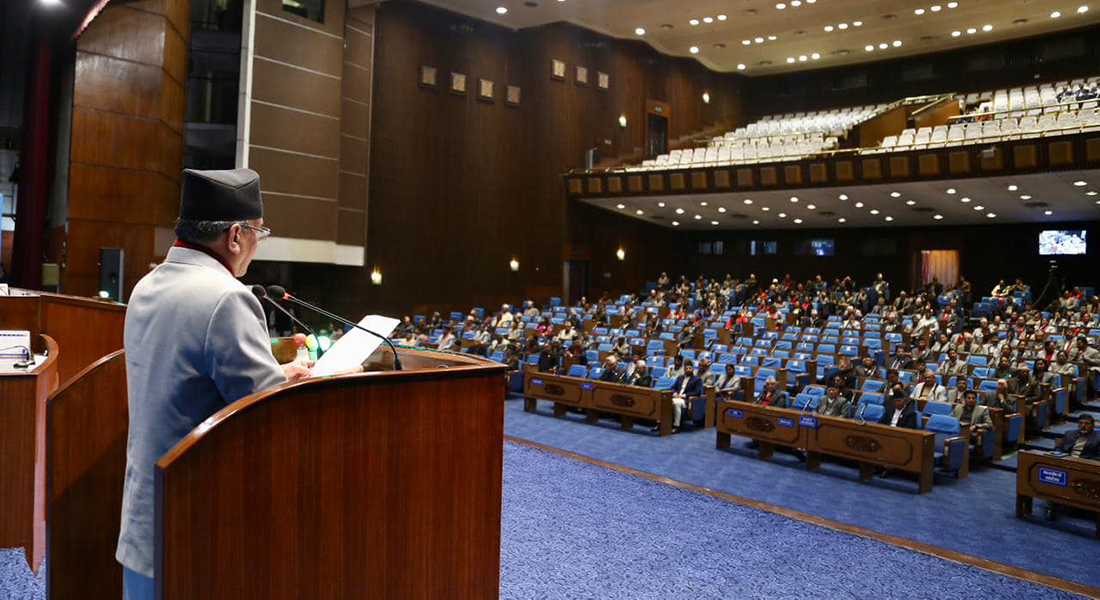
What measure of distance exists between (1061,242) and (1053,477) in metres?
15.3

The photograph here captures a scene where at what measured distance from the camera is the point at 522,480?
5.22 m

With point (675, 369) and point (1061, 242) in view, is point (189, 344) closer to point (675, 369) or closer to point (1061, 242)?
point (675, 369)

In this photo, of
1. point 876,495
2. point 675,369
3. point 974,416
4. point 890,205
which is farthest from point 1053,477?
point 890,205

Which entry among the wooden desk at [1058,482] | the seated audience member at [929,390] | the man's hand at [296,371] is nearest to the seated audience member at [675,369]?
the seated audience member at [929,390]

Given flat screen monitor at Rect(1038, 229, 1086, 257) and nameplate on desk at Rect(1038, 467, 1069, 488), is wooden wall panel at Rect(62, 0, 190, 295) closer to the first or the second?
nameplate on desk at Rect(1038, 467, 1069, 488)

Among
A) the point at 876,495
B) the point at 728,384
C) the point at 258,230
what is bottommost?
the point at 876,495

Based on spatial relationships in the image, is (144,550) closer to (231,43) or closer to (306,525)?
(306,525)

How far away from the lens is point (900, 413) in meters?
6.65

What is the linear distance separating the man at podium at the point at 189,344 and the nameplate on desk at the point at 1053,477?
5.59m

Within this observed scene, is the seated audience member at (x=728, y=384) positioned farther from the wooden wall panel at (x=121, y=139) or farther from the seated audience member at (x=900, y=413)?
the wooden wall panel at (x=121, y=139)

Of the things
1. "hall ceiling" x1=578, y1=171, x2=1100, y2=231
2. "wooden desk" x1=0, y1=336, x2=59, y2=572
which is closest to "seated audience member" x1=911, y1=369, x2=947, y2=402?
"wooden desk" x1=0, y1=336, x2=59, y2=572

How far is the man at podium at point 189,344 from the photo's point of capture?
1.23 m

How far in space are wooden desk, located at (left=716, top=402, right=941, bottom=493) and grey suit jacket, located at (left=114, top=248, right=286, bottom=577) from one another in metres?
5.90

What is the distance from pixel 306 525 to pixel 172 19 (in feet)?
39.4
